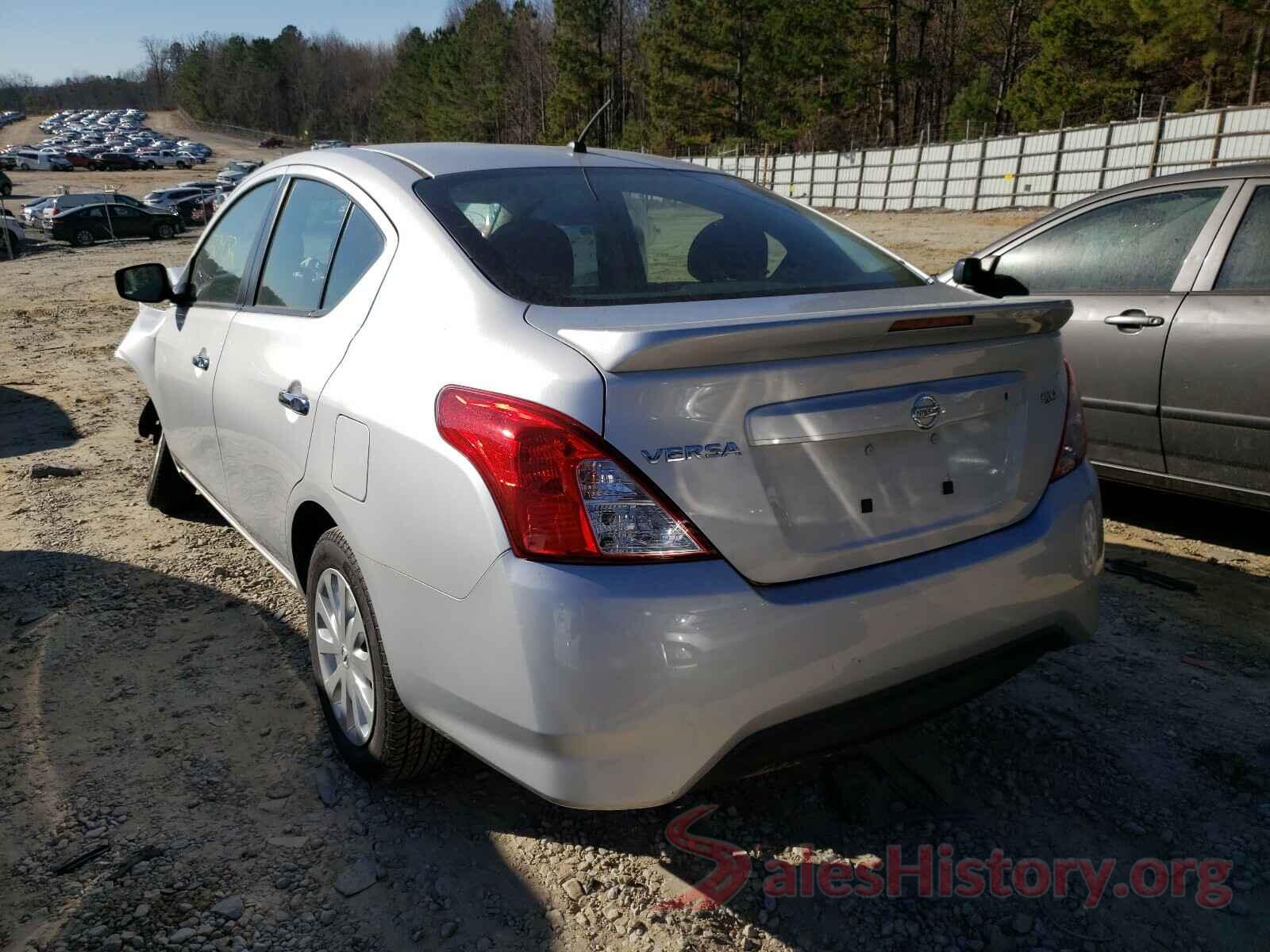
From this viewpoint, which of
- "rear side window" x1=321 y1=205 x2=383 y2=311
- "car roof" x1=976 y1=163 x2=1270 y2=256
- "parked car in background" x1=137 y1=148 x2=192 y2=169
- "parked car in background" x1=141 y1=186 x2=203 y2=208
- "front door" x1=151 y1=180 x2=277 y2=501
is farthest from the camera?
"parked car in background" x1=137 y1=148 x2=192 y2=169

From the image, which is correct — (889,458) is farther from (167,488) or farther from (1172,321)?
(167,488)

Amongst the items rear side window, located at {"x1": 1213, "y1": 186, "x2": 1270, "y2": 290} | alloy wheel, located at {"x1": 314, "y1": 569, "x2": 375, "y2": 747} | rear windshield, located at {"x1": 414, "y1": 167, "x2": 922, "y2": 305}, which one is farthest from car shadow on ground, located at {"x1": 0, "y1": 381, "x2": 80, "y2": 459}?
rear side window, located at {"x1": 1213, "y1": 186, "x2": 1270, "y2": 290}

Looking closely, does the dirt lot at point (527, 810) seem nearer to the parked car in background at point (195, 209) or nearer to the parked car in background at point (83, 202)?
the parked car in background at point (83, 202)

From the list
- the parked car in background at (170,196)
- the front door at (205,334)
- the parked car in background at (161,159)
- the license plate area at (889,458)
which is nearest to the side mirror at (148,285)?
the front door at (205,334)

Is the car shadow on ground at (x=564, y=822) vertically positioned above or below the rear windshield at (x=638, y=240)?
below

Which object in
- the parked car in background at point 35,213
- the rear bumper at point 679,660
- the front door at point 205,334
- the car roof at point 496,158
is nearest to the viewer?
the rear bumper at point 679,660

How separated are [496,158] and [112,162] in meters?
77.2

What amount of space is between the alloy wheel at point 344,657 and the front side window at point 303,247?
0.81m

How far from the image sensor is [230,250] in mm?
3619

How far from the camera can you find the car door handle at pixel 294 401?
8.50ft

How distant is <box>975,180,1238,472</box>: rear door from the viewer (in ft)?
13.6

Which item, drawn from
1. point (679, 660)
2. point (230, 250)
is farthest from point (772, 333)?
point (230, 250)

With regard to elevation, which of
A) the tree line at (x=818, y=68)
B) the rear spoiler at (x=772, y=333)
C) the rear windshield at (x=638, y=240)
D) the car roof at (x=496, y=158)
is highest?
the tree line at (x=818, y=68)

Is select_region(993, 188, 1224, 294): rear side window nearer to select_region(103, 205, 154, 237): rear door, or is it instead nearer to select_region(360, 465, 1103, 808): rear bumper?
select_region(360, 465, 1103, 808): rear bumper
